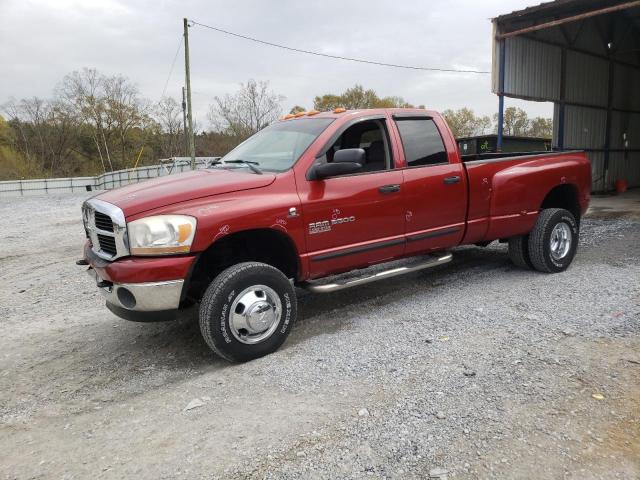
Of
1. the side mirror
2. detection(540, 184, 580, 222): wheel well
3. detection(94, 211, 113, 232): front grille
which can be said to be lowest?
detection(540, 184, 580, 222): wheel well

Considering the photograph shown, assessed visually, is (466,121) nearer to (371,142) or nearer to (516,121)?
(516,121)

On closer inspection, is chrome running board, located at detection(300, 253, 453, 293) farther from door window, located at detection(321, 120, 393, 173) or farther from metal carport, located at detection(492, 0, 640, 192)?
metal carport, located at detection(492, 0, 640, 192)

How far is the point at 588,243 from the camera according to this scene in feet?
26.3

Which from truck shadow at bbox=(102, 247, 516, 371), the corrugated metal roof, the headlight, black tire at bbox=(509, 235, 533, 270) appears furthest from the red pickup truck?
the corrugated metal roof

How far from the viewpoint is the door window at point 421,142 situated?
4.85m

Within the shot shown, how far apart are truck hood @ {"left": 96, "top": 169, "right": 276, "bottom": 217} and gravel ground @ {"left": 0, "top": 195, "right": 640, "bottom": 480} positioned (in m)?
1.30

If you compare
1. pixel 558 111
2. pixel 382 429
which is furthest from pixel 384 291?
pixel 558 111

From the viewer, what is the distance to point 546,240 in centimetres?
585

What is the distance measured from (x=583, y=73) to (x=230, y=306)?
16.6 m

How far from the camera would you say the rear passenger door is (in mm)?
4750

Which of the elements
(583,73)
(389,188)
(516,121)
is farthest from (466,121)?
(389,188)

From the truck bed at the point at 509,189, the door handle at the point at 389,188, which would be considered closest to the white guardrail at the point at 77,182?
the truck bed at the point at 509,189

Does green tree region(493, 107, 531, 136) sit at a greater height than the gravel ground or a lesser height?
greater

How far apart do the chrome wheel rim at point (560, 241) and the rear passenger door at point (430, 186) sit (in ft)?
5.26
